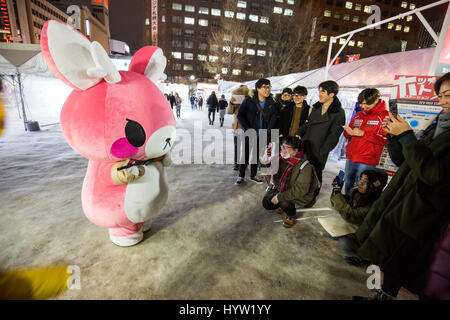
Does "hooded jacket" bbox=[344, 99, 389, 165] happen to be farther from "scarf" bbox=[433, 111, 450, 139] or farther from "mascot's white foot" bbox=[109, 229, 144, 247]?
"mascot's white foot" bbox=[109, 229, 144, 247]

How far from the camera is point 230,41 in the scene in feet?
72.8

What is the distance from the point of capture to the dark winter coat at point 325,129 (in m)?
2.91

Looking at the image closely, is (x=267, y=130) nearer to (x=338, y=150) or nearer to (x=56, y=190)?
(x=338, y=150)

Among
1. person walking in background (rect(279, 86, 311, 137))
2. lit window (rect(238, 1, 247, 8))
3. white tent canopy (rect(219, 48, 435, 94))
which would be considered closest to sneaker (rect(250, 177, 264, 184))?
person walking in background (rect(279, 86, 311, 137))

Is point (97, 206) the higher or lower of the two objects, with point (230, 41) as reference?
lower

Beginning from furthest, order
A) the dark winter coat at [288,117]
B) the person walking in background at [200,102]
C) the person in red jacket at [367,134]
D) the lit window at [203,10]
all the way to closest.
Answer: the lit window at [203,10] → the person walking in background at [200,102] → the dark winter coat at [288,117] → the person in red jacket at [367,134]

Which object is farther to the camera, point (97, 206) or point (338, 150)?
point (338, 150)

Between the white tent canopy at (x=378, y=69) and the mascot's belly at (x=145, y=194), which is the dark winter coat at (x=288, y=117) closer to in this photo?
the white tent canopy at (x=378, y=69)

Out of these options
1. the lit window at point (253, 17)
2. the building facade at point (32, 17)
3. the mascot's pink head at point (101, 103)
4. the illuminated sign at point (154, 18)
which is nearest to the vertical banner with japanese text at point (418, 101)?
the mascot's pink head at point (101, 103)

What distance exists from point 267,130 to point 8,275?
3703 mm

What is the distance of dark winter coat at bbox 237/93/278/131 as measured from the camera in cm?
370

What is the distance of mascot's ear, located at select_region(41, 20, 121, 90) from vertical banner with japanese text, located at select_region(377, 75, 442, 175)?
11.1 feet

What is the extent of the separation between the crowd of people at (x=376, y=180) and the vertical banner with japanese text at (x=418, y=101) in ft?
1.85

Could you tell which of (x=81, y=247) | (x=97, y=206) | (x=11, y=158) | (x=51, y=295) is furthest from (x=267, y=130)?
(x=11, y=158)
